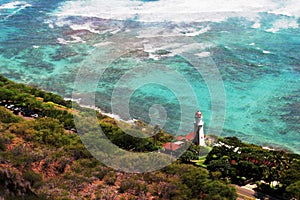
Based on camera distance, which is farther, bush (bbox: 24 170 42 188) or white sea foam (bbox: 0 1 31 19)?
white sea foam (bbox: 0 1 31 19)

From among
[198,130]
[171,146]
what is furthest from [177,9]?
[171,146]

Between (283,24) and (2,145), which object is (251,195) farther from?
(283,24)

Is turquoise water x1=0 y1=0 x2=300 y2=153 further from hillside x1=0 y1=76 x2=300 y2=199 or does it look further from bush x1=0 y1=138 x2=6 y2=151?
bush x1=0 y1=138 x2=6 y2=151

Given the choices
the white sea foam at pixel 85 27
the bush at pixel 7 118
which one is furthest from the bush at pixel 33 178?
the white sea foam at pixel 85 27

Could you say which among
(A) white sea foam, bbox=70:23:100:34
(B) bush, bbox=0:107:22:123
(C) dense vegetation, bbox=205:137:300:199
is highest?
(A) white sea foam, bbox=70:23:100:34

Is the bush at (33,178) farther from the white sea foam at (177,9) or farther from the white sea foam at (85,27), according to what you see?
the white sea foam at (177,9)

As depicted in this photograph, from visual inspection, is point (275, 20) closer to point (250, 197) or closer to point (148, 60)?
point (148, 60)

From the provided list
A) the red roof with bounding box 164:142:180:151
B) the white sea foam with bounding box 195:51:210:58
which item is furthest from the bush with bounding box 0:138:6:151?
the white sea foam with bounding box 195:51:210:58

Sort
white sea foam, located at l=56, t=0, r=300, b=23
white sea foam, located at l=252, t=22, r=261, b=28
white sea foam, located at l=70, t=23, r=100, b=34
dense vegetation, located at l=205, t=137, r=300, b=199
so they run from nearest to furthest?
dense vegetation, located at l=205, t=137, r=300, b=199
white sea foam, located at l=70, t=23, r=100, b=34
white sea foam, located at l=252, t=22, r=261, b=28
white sea foam, located at l=56, t=0, r=300, b=23
